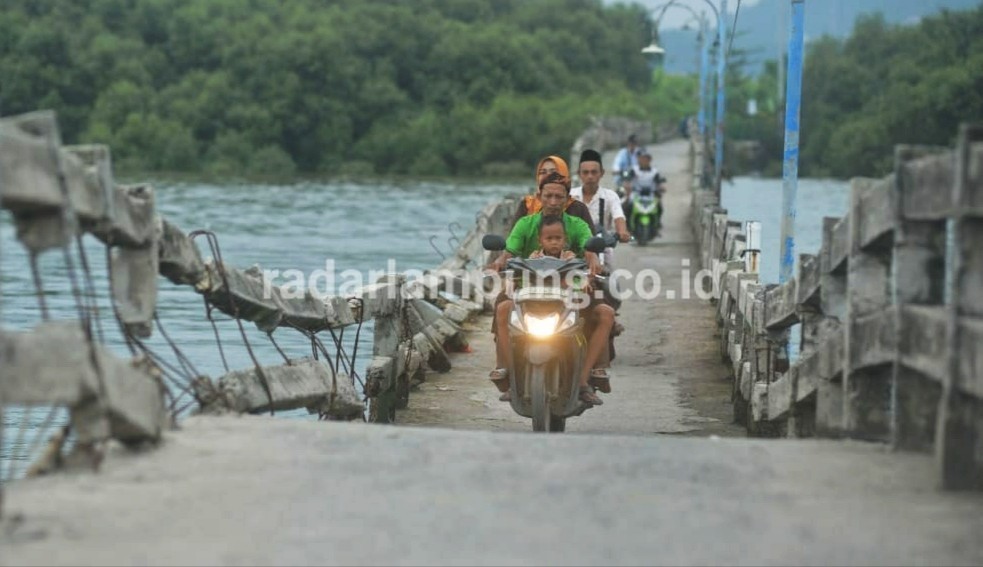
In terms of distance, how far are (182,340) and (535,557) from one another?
2541 cm

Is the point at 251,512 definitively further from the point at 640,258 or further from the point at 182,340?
the point at 182,340

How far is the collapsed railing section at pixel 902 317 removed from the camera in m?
6.85

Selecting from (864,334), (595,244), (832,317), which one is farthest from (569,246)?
(864,334)

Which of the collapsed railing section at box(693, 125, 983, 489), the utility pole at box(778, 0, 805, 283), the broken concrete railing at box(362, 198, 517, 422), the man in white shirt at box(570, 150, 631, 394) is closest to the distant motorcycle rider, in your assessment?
the broken concrete railing at box(362, 198, 517, 422)

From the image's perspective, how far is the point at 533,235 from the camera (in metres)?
11.9

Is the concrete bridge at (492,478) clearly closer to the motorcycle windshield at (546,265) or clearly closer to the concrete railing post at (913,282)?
the concrete railing post at (913,282)

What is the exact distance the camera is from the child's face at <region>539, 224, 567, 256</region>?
38.4 feet

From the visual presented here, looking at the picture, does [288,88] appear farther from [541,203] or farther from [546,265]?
[546,265]

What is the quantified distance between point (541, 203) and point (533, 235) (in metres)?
0.66

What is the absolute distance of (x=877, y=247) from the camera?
27.2ft

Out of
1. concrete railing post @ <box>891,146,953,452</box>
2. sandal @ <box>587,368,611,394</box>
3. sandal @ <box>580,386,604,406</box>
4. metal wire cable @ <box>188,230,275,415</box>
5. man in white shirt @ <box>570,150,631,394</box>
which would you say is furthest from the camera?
man in white shirt @ <box>570,150,631,394</box>

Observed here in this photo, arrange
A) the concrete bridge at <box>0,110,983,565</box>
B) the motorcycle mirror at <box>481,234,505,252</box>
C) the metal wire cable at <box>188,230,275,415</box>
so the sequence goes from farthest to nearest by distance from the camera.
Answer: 1. the motorcycle mirror at <box>481,234,505,252</box>
2. the metal wire cable at <box>188,230,275,415</box>
3. the concrete bridge at <box>0,110,983,565</box>

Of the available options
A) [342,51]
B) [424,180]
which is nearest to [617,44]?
[342,51]

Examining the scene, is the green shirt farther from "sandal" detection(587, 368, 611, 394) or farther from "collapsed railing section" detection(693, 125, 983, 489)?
"collapsed railing section" detection(693, 125, 983, 489)
